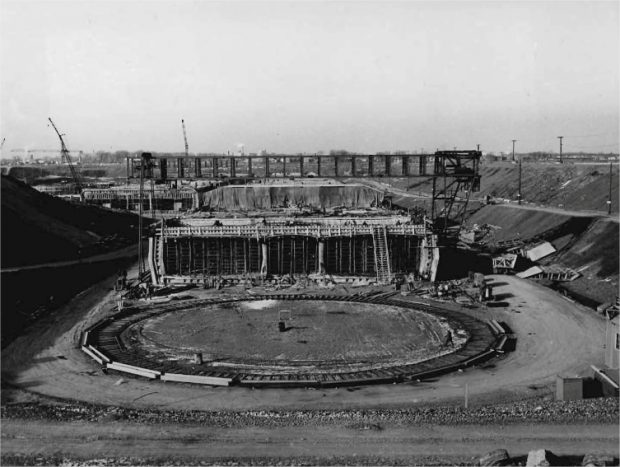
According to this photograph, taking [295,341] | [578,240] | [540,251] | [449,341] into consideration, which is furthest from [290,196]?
[449,341]

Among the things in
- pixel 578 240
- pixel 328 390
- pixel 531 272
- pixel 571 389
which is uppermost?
pixel 578 240

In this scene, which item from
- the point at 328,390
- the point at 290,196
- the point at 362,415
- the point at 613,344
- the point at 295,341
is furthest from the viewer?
the point at 290,196

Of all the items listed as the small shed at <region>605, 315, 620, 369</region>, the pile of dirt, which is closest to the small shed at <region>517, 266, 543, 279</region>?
the small shed at <region>605, 315, 620, 369</region>

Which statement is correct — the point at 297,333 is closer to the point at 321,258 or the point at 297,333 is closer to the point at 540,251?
the point at 321,258

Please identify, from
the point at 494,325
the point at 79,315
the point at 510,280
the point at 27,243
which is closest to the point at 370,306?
the point at 494,325

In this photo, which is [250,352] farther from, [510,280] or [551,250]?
[551,250]

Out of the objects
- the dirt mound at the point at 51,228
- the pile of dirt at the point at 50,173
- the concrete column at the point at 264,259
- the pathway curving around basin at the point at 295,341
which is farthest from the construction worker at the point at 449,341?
the pile of dirt at the point at 50,173

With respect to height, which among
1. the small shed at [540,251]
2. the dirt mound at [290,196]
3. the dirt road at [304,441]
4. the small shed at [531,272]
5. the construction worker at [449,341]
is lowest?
the construction worker at [449,341]

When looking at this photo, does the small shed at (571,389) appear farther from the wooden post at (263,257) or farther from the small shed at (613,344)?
the wooden post at (263,257)

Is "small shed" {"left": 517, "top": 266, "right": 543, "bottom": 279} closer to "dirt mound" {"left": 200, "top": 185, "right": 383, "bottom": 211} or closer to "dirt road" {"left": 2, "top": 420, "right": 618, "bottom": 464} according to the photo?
"dirt road" {"left": 2, "top": 420, "right": 618, "bottom": 464}
